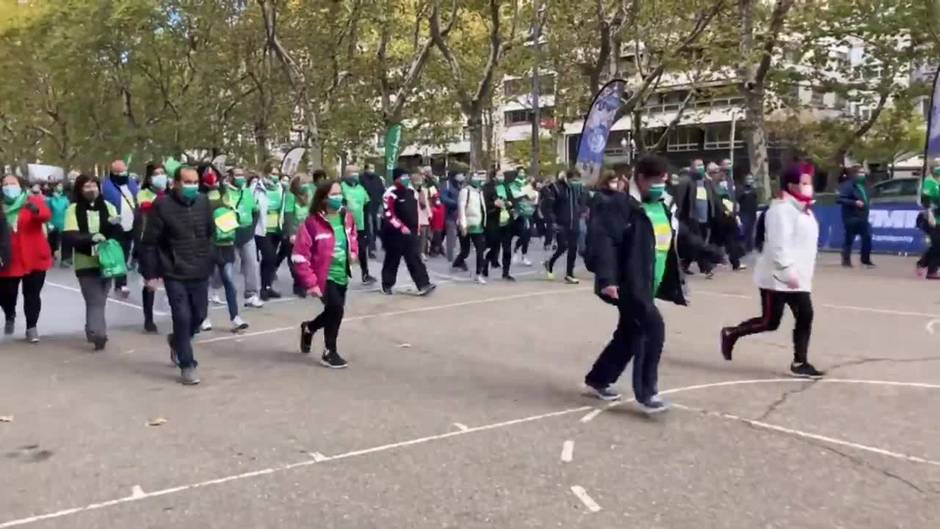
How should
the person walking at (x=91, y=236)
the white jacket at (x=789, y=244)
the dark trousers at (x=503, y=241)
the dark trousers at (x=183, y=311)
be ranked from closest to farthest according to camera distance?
1. the white jacket at (x=789, y=244)
2. the dark trousers at (x=183, y=311)
3. the person walking at (x=91, y=236)
4. the dark trousers at (x=503, y=241)

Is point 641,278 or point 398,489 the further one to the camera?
point 641,278

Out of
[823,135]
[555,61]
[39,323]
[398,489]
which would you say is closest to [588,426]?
[398,489]

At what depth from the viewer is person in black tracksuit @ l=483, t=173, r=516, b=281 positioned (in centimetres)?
1512

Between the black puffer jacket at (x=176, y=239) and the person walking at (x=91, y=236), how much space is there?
161 cm

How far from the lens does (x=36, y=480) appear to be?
5.58 metres

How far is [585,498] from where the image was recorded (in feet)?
16.5

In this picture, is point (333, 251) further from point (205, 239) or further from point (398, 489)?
point (398, 489)

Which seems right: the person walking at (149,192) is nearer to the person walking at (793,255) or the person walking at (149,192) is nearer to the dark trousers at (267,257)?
the dark trousers at (267,257)

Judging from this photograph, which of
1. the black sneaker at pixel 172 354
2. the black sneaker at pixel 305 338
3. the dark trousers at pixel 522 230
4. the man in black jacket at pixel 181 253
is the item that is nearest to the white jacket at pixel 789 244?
the black sneaker at pixel 305 338

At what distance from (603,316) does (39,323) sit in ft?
22.2

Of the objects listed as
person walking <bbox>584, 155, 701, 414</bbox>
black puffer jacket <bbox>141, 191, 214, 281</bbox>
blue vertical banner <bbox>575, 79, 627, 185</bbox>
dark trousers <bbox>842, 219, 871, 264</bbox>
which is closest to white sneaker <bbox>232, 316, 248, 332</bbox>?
black puffer jacket <bbox>141, 191, 214, 281</bbox>

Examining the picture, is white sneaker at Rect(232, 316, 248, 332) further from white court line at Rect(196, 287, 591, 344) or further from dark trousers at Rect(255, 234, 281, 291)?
dark trousers at Rect(255, 234, 281, 291)

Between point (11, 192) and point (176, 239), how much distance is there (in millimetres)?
3293

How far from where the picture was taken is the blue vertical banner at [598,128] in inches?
736
